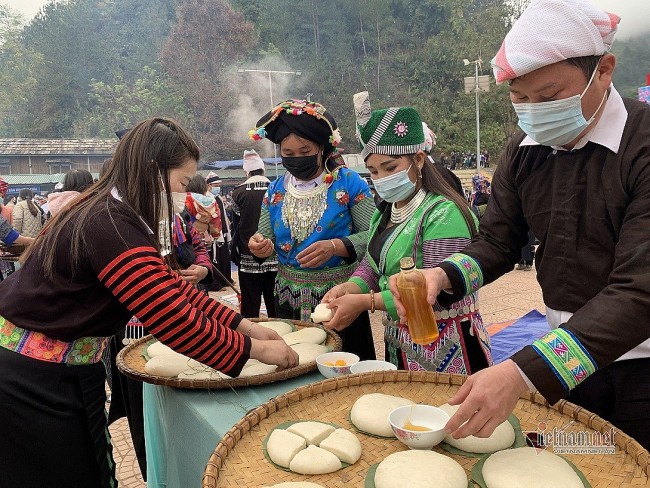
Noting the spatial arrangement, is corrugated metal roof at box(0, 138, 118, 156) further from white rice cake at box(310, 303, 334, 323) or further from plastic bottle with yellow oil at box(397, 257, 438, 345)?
plastic bottle with yellow oil at box(397, 257, 438, 345)

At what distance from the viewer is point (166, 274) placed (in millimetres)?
1474

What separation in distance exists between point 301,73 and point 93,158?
18.6 meters

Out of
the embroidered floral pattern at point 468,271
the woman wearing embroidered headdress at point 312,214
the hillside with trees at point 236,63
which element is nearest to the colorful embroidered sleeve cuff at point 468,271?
the embroidered floral pattern at point 468,271

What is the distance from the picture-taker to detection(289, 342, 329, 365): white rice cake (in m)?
Answer: 1.72

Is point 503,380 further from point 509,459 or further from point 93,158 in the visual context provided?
point 93,158

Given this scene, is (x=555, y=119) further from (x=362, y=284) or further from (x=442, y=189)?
(x=362, y=284)

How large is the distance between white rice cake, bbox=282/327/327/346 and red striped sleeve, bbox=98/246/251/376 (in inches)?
16.6

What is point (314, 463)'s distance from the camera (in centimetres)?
112

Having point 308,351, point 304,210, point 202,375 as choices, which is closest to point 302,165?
point 304,210

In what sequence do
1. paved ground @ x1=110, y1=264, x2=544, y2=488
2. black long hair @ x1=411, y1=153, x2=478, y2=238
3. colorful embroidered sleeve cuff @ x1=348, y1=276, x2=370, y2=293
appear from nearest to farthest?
black long hair @ x1=411, y1=153, x2=478, y2=238
colorful embroidered sleeve cuff @ x1=348, y1=276, x2=370, y2=293
paved ground @ x1=110, y1=264, x2=544, y2=488

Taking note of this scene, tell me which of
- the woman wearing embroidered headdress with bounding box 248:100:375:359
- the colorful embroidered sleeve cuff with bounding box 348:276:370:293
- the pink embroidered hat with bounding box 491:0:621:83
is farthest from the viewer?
the woman wearing embroidered headdress with bounding box 248:100:375:359

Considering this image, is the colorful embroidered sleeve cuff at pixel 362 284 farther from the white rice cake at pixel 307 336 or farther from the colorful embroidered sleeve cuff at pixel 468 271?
the colorful embroidered sleeve cuff at pixel 468 271

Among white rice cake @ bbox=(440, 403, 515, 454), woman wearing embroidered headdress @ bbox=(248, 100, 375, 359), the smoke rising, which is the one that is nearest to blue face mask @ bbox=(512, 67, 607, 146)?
white rice cake @ bbox=(440, 403, 515, 454)

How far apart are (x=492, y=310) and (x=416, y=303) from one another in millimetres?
5110
